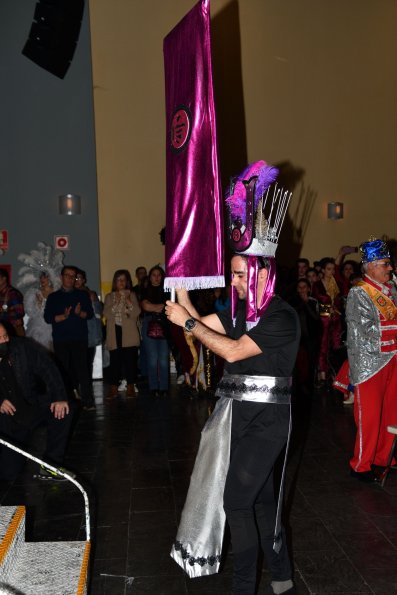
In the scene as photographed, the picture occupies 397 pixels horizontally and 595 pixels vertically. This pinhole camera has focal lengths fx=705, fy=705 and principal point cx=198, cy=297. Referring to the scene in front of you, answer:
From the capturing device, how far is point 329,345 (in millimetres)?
9945

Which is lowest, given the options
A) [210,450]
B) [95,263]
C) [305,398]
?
[305,398]

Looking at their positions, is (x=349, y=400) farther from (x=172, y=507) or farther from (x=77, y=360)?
(x=172, y=507)

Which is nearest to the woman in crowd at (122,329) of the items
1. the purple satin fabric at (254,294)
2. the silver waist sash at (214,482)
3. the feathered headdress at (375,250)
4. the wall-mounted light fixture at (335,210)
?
the feathered headdress at (375,250)

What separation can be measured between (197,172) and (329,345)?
6689 millimetres

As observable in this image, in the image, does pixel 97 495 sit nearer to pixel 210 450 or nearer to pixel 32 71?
pixel 210 450

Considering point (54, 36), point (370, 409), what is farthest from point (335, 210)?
point (370, 409)

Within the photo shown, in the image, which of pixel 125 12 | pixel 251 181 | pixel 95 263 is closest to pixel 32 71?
pixel 125 12

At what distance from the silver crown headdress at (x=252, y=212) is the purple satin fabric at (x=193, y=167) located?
0.11 m

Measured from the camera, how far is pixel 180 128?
371cm

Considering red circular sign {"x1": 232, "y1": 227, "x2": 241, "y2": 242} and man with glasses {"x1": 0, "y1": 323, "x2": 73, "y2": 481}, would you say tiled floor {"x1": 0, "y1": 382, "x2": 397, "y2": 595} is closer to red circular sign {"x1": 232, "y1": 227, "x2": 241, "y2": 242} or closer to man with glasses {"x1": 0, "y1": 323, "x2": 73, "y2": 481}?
man with glasses {"x1": 0, "y1": 323, "x2": 73, "y2": 481}

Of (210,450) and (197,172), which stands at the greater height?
(197,172)

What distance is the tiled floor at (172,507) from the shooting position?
12.9 feet

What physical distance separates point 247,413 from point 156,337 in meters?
6.16

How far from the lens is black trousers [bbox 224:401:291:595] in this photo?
332 cm
